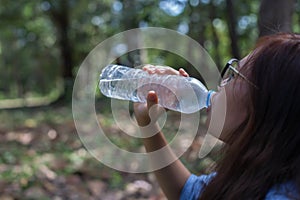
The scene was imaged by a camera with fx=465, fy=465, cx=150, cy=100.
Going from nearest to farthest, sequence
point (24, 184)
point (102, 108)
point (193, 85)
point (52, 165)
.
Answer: point (193, 85) → point (24, 184) → point (52, 165) → point (102, 108)

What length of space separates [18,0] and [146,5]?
4180mm

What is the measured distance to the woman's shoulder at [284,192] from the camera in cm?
83

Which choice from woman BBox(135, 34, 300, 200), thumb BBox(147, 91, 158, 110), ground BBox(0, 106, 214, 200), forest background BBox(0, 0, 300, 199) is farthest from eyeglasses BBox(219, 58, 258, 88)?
ground BBox(0, 106, 214, 200)

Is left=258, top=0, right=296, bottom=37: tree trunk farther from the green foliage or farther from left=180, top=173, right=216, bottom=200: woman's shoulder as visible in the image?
left=180, top=173, right=216, bottom=200: woman's shoulder

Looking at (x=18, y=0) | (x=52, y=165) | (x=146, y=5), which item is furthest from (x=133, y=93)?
(x=18, y=0)

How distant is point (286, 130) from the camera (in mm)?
852

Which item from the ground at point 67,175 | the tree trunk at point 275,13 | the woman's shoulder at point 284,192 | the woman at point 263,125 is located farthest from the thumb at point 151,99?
the ground at point 67,175

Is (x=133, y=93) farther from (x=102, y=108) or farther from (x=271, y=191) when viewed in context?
(x=102, y=108)

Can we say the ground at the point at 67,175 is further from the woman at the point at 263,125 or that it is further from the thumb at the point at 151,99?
the woman at the point at 263,125

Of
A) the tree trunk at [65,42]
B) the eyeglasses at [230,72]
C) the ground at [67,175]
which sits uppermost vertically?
the eyeglasses at [230,72]

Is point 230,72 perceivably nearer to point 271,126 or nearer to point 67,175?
point 271,126

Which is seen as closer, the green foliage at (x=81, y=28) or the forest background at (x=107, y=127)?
the forest background at (x=107, y=127)

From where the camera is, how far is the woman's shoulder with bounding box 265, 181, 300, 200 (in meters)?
0.83

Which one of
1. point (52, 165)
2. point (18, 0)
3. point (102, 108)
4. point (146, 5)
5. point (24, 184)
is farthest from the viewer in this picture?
point (18, 0)
